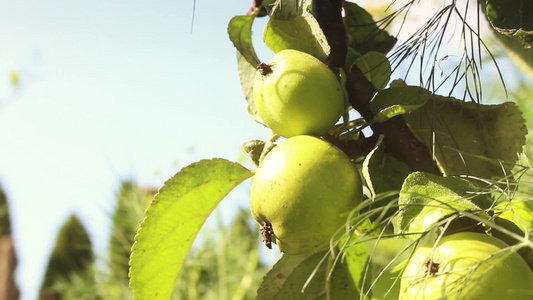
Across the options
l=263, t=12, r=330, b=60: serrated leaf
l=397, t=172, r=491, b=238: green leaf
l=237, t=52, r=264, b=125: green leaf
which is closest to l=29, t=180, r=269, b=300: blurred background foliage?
l=237, t=52, r=264, b=125: green leaf

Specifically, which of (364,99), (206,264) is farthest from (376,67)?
(206,264)

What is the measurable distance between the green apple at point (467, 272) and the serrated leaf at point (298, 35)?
0.23 metres

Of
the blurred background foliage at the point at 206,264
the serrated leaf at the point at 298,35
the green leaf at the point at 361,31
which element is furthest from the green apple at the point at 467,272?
the blurred background foliage at the point at 206,264

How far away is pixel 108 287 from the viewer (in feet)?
12.8

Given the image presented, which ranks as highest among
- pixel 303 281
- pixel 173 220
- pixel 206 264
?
pixel 173 220

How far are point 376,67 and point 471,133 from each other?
0.41 feet

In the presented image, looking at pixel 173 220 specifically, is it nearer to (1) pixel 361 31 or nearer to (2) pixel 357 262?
(2) pixel 357 262

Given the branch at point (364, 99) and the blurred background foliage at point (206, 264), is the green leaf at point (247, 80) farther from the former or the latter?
the blurred background foliage at point (206, 264)

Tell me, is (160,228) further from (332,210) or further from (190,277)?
(190,277)

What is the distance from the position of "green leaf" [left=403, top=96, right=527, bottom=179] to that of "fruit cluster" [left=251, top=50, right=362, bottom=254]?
117mm

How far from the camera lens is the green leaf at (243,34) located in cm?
69

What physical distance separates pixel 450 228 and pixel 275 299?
23 centimetres

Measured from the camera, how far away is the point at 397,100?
623 millimetres

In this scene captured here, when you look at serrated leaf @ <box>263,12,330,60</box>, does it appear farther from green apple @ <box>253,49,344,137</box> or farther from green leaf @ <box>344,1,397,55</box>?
green leaf @ <box>344,1,397,55</box>
